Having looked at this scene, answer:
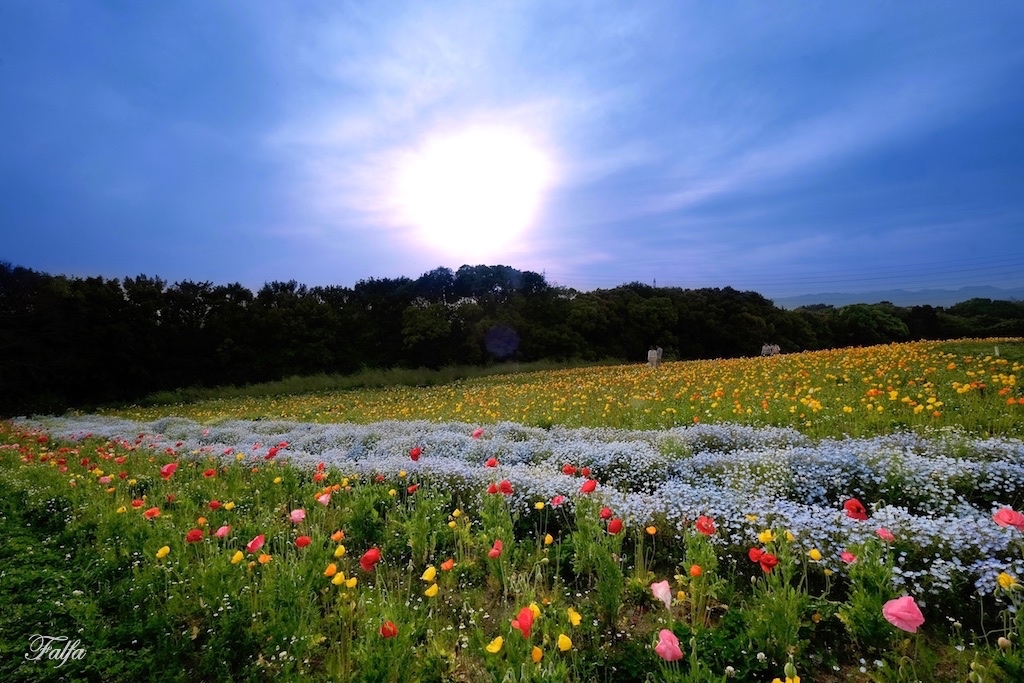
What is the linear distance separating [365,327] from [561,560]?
32781 millimetres

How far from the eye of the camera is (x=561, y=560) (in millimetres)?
3646

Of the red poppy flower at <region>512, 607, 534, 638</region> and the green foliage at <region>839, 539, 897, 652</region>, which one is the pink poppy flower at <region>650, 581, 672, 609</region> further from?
the green foliage at <region>839, 539, 897, 652</region>

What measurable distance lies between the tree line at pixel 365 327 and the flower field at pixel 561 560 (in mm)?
24715

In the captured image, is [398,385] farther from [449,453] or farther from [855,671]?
[855,671]

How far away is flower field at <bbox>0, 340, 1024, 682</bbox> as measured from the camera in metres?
2.46

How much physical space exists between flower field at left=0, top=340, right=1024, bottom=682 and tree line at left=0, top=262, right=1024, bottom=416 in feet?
81.1

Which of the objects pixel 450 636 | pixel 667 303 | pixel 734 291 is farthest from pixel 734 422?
pixel 734 291

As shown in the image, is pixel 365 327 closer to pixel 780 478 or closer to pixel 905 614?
pixel 780 478

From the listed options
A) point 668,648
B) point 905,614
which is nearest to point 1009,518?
point 905,614

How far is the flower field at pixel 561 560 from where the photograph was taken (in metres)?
2.46

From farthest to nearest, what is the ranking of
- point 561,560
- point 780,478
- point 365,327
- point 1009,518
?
point 365,327 → point 780,478 → point 561,560 → point 1009,518

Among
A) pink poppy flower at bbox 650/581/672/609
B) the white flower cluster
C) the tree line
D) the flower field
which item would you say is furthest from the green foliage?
the tree line

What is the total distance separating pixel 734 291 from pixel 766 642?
4673 centimetres

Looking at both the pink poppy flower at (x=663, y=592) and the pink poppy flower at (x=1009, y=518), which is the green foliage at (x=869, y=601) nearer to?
the pink poppy flower at (x=1009, y=518)
